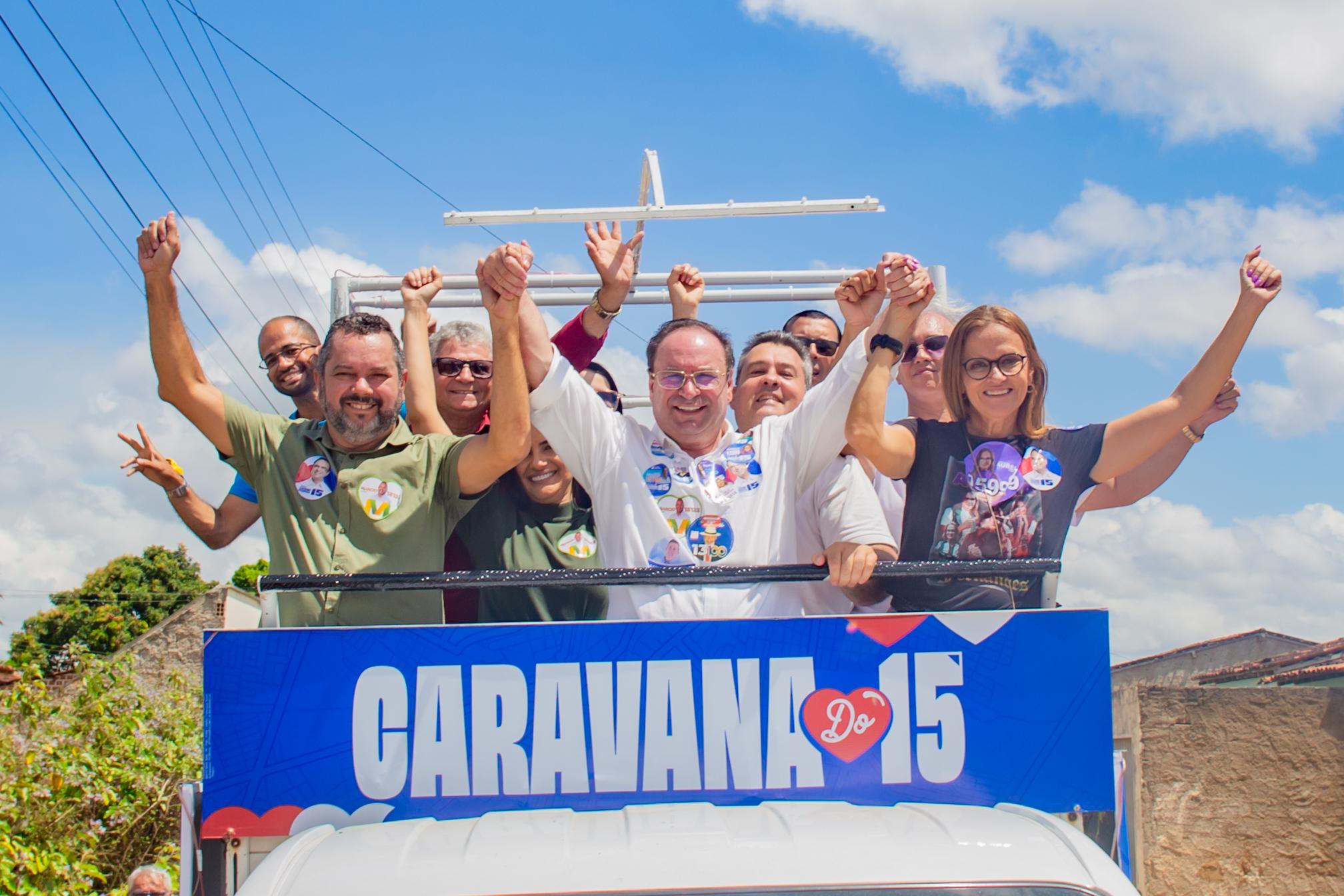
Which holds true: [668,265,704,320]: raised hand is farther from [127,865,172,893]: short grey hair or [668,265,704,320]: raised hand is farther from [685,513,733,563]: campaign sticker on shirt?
[127,865,172,893]: short grey hair

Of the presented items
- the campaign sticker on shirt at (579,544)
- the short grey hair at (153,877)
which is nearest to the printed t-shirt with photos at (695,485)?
the campaign sticker on shirt at (579,544)

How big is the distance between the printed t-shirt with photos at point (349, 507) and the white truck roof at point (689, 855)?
43.4 inches

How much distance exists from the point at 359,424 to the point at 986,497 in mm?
1821

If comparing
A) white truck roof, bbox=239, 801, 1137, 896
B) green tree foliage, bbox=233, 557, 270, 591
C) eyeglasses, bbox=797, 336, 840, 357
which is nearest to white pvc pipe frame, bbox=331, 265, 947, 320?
Answer: eyeglasses, bbox=797, 336, 840, 357

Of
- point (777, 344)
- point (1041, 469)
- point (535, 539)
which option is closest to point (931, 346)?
point (777, 344)

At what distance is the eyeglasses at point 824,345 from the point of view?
4.93 metres

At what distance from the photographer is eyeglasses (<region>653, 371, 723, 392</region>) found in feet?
11.2

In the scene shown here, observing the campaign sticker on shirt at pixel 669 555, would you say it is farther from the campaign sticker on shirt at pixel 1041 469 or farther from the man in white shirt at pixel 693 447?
the campaign sticker on shirt at pixel 1041 469

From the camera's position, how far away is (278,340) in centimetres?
462

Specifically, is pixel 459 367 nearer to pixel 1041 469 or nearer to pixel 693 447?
pixel 693 447

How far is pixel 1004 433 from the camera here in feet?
10.8

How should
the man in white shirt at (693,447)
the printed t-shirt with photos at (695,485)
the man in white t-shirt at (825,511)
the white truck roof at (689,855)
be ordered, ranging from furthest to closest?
1. the man in white shirt at (693,447)
2. the printed t-shirt with photos at (695,485)
3. the man in white t-shirt at (825,511)
4. the white truck roof at (689,855)

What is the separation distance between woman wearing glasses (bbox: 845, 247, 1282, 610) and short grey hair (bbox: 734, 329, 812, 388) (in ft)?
3.17

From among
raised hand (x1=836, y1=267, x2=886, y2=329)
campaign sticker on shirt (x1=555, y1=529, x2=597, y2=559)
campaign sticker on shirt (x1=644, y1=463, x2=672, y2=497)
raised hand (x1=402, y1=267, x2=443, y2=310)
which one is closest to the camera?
campaign sticker on shirt (x1=644, y1=463, x2=672, y2=497)
